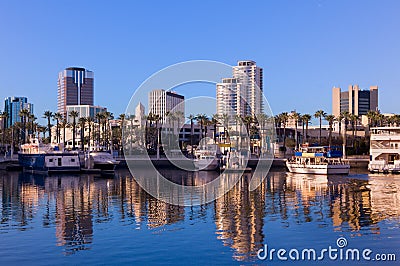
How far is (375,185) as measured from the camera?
2564 inches

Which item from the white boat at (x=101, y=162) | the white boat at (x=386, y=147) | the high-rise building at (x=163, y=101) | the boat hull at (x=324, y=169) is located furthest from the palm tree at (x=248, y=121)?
the white boat at (x=101, y=162)

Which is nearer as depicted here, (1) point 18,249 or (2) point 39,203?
(1) point 18,249

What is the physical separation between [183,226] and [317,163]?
60384 millimetres

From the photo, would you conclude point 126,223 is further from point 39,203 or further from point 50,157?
point 50,157

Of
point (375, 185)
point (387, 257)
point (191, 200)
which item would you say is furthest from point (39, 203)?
point (375, 185)

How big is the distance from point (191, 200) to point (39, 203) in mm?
15022

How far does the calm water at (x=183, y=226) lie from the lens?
87.9 feet

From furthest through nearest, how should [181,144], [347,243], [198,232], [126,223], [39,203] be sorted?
[181,144] < [39,203] < [126,223] < [198,232] < [347,243]

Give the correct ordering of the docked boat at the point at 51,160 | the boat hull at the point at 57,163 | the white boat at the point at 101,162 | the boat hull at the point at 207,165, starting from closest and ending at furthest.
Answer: the white boat at the point at 101,162, the boat hull at the point at 57,163, the docked boat at the point at 51,160, the boat hull at the point at 207,165

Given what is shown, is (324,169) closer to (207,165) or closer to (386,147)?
(386,147)

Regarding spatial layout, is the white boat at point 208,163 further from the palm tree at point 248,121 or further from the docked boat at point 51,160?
the palm tree at point 248,121

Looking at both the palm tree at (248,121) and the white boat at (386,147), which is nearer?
the white boat at (386,147)

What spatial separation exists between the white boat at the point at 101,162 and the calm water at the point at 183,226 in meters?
31.9

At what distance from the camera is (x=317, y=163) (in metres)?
90.8
